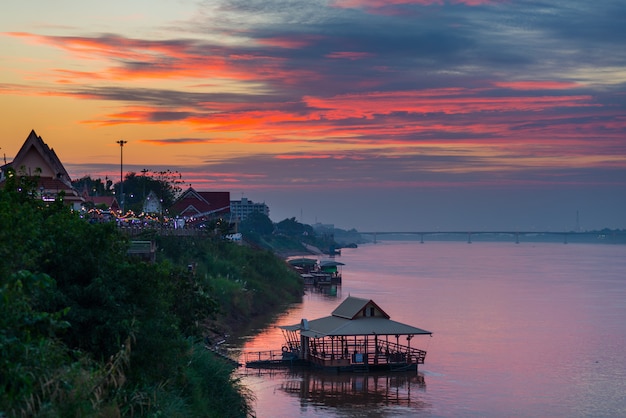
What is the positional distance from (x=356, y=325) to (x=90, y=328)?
32976mm

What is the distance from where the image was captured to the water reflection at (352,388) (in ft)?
160

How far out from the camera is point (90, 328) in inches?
1061

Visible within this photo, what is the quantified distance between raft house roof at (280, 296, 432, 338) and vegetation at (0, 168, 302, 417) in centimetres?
1687

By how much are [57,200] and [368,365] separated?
29.1m

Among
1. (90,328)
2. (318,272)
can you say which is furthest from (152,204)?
(90,328)

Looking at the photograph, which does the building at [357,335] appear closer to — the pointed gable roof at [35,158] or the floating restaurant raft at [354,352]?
the floating restaurant raft at [354,352]

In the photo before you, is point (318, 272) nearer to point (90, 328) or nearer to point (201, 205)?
point (201, 205)

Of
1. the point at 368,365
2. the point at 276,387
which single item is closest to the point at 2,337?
the point at 276,387

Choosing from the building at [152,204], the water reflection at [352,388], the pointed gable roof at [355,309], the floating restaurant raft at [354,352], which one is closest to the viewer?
the water reflection at [352,388]

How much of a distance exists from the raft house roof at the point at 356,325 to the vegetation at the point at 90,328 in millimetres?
16866

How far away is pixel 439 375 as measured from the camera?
58.0 m

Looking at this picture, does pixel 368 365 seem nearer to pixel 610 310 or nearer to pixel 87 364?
pixel 87 364

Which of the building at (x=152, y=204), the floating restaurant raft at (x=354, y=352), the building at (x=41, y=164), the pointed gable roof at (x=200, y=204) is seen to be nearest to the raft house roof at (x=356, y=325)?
the floating restaurant raft at (x=354, y=352)

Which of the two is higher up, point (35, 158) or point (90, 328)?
point (35, 158)
